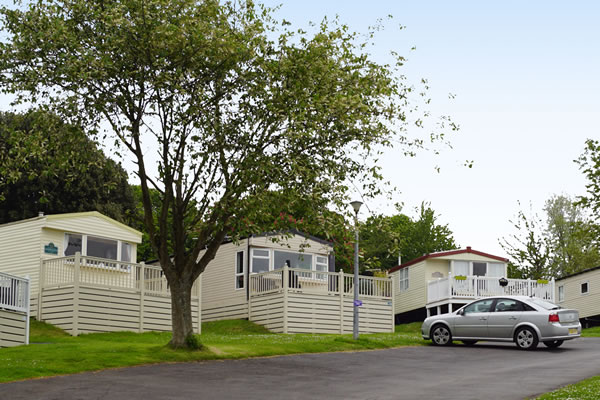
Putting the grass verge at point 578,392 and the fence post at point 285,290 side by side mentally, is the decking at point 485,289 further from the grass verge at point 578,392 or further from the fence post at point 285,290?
the grass verge at point 578,392

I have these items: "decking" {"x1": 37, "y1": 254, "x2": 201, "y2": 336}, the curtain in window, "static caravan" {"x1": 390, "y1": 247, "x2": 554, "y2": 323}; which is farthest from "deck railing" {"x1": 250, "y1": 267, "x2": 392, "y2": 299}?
the curtain in window

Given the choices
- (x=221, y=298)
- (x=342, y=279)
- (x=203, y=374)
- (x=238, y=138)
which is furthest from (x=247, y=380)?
(x=221, y=298)

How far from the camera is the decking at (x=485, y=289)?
3797 centimetres

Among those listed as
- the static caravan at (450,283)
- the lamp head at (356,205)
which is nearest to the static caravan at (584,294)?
the static caravan at (450,283)

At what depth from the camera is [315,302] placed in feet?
106

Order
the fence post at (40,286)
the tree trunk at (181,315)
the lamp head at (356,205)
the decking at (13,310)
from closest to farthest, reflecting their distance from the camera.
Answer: the tree trunk at (181,315), the decking at (13,310), the lamp head at (356,205), the fence post at (40,286)

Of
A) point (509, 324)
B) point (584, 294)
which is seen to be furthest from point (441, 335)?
point (584, 294)

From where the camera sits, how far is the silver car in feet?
77.2

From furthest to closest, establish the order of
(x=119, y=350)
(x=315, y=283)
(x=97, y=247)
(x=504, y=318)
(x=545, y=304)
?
(x=315, y=283) < (x=97, y=247) < (x=504, y=318) < (x=545, y=304) < (x=119, y=350)

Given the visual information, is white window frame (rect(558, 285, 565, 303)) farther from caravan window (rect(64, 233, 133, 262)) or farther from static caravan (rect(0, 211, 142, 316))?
static caravan (rect(0, 211, 142, 316))

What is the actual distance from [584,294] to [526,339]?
73.0ft

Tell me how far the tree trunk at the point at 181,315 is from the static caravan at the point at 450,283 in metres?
19.4

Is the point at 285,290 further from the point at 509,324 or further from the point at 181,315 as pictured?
the point at 181,315

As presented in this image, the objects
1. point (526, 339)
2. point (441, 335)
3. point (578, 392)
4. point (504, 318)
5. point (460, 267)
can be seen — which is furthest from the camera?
point (460, 267)
